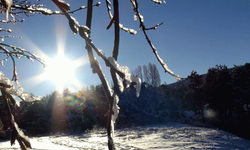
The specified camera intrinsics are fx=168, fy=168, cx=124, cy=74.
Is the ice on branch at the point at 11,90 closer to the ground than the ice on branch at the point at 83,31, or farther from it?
closer to the ground

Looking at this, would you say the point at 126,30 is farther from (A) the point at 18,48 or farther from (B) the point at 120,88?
(A) the point at 18,48

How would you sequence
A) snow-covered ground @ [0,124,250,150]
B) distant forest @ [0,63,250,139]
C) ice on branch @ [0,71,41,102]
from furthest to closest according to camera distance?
distant forest @ [0,63,250,139] → snow-covered ground @ [0,124,250,150] → ice on branch @ [0,71,41,102]

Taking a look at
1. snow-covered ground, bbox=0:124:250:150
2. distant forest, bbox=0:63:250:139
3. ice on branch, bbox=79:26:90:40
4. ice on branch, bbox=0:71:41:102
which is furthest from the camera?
distant forest, bbox=0:63:250:139

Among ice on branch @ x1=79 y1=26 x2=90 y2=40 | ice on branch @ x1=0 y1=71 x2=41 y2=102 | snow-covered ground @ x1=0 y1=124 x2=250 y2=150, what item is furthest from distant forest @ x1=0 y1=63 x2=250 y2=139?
ice on branch @ x1=79 y1=26 x2=90 y2=40

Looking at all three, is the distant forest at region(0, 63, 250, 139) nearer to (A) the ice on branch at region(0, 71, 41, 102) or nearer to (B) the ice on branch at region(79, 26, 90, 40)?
(A) the ice on branch at region(0, 71, 41, 102)

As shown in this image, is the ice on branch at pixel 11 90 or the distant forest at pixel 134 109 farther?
the distant forest at pixel 134 109

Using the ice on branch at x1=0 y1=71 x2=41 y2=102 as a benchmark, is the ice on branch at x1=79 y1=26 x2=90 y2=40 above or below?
above

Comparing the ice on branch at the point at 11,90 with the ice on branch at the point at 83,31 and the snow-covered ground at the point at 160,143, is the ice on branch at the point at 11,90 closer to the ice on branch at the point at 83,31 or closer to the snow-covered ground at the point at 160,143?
the ice on branch at the point at 83,31

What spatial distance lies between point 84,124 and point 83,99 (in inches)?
127

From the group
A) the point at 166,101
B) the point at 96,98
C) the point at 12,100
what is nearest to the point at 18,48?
the point at 12,100

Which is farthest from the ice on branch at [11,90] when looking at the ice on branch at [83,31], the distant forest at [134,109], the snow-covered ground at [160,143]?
the distant forest at [134,109]

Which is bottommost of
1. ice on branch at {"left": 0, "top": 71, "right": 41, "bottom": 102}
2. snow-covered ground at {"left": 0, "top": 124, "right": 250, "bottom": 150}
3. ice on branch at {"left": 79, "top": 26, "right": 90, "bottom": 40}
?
snow-covered ground at {"left": 0, "top": 124, "right": 250, "bottom": 150}

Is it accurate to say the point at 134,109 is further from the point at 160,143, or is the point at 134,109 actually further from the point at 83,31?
the point at 83,31

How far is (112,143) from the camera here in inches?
18.7
